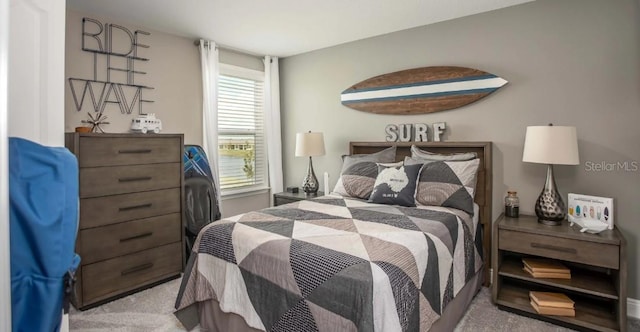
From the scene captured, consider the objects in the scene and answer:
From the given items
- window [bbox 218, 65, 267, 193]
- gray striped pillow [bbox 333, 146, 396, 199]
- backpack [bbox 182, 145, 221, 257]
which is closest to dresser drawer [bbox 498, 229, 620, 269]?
gray striped pillow [bbox 333, 146, 396, 199]

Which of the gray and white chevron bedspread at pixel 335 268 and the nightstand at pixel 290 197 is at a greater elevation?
the nightstand at pixel 290 197

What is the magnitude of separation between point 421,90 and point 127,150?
264 centimetres

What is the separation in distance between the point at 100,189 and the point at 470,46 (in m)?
3.25

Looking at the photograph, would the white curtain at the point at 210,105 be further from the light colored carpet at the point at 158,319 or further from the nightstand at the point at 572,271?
the nightstand at the point at 572,271

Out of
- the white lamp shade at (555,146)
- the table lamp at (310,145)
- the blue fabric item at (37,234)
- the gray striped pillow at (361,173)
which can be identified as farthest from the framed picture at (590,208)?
the blue fabric item at (37,234)

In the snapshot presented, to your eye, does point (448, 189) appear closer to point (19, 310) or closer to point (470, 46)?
point (470, 46)

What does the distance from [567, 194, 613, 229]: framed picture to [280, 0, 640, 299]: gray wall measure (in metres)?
0.18

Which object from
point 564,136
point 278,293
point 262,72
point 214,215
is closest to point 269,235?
point 278,293

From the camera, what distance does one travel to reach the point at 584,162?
2.50m

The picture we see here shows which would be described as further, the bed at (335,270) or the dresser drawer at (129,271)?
the dresser drawer at (129,271)

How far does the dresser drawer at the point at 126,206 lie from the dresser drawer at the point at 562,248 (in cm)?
269

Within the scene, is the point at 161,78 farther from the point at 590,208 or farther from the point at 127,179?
the point at 590,208

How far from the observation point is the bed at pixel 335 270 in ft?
4.68

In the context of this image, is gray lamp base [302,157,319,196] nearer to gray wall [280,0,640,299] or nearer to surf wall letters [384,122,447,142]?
gray wall [280,0,640,299]
